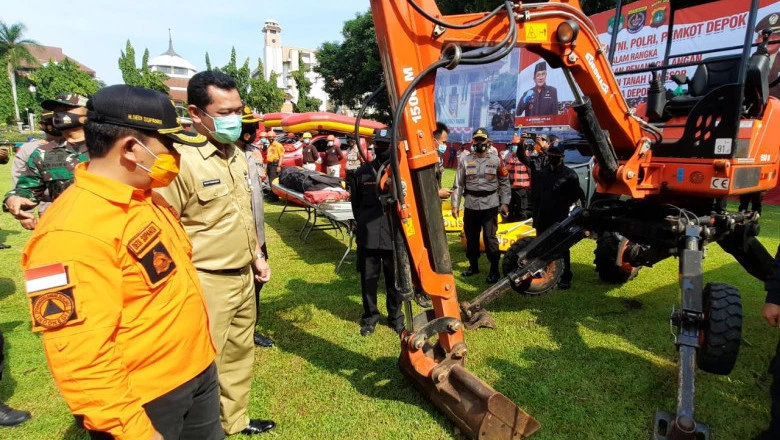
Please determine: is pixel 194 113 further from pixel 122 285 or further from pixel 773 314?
pixel 773 314

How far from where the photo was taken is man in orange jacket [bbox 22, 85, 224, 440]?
125 cm

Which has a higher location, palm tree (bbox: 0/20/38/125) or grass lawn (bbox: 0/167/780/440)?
palm tree (bbox: 0/20/38/125)

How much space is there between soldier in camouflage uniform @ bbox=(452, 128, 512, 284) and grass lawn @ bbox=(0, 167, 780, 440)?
1.86 ft

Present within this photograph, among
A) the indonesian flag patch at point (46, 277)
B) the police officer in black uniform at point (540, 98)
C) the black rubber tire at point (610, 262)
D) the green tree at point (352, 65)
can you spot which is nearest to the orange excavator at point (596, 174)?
the black rubber tire at point (610, 262)

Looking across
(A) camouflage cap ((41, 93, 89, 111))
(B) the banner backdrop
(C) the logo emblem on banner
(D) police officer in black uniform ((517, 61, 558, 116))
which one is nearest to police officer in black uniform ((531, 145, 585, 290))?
(B) the banner backdrop

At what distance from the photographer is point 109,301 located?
1.33 metres

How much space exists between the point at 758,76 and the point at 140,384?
4.61m

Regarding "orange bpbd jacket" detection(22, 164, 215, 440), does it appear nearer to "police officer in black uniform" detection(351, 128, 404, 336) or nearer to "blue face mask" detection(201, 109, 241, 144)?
"blue face mask" detection(201, 109, 241, 144)

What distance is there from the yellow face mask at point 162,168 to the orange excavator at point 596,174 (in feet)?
4.02

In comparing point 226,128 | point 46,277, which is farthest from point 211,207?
point 46,277

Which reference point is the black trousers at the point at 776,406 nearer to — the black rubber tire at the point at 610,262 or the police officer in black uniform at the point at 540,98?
the black rubber tire at the point at 610,262

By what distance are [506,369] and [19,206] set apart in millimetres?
4281

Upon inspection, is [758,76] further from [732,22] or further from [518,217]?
[732,22]

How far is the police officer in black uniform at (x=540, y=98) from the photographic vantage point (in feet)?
51.5
